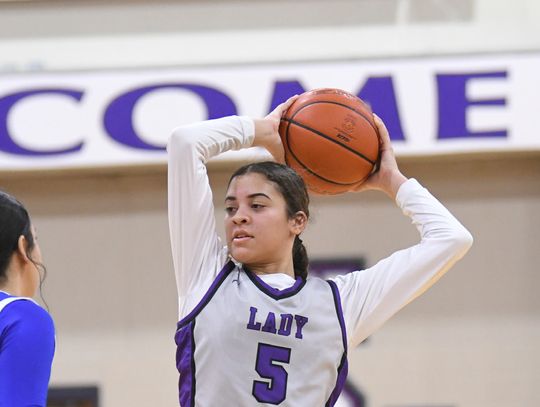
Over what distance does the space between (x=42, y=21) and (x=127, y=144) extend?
1023 mm

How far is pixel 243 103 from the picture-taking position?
5.48m

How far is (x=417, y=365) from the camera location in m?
5.54

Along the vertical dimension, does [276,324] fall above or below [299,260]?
below

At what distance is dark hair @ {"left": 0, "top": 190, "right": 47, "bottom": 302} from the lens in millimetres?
2078

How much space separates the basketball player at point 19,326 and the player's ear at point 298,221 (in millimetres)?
632

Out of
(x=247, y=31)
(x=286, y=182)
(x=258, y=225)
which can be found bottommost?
(x=258, y=225)

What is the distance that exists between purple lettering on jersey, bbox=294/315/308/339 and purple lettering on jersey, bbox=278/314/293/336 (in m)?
0.02

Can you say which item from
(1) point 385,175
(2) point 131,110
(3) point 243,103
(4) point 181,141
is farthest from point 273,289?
(2) point 131,110

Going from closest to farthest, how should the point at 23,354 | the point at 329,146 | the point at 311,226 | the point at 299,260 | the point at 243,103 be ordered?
the point at 23,354, the point at 299,260, the point at 329,146, the point at 243,103, the point at 311,226

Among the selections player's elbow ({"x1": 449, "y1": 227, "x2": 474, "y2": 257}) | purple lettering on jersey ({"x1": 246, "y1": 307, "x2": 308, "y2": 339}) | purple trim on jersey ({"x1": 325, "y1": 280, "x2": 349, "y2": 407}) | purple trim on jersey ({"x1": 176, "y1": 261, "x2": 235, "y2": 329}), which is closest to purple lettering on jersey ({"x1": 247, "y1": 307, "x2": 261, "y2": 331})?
purple lettering on jersey ({"x1": 246, "y1": 307, "x2": 308, "y2": 339})

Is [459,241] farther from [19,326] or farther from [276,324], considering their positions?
[19,326]

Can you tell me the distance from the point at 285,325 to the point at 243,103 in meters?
3.37

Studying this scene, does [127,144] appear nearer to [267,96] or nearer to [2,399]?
[267,96]

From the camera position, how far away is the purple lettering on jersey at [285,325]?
2217 millimetres
